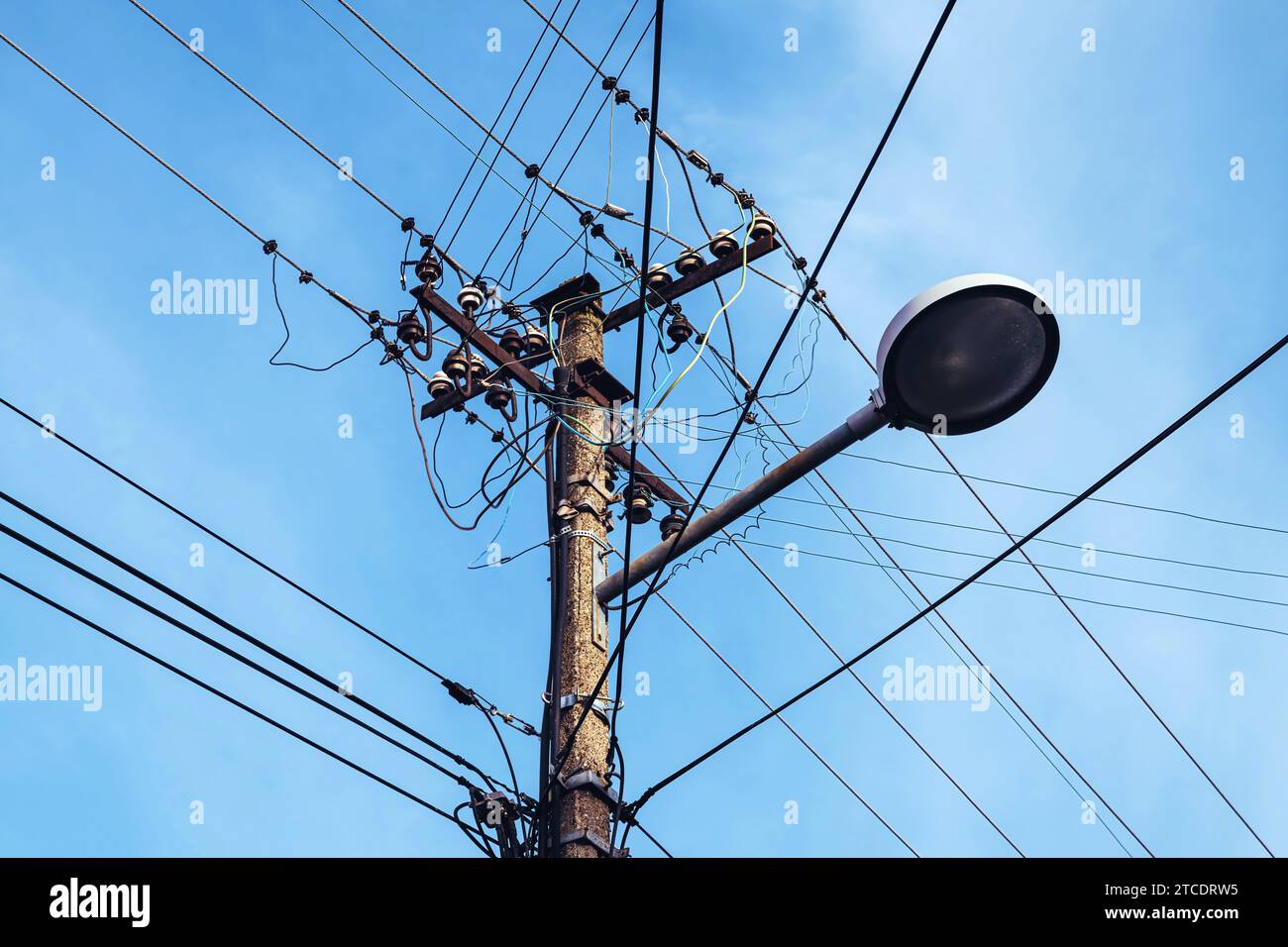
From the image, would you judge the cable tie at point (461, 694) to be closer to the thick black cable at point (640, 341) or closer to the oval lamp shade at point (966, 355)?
the thick black cable at point (640, 341)

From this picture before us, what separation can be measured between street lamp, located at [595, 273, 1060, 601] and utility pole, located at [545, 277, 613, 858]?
6.43 feet

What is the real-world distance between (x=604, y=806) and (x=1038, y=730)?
4596mm

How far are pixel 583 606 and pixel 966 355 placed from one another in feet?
8.28

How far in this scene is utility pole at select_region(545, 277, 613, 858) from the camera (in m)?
6.33

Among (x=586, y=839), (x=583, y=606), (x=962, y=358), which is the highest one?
(x=962, y=358)

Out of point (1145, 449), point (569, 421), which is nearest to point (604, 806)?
point (569, 421)

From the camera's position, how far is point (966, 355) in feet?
16.8

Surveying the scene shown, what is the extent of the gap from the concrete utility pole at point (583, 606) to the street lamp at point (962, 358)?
196 cm

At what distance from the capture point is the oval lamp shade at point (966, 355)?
4992mm

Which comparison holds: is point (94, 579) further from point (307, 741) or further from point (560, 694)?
point (560, 694)

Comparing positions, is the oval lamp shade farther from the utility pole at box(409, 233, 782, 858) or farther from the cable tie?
the cable tie

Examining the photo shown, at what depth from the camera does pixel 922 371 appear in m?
5.13

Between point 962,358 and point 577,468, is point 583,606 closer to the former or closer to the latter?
point 577,468

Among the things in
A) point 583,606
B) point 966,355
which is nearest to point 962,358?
point 966,355
